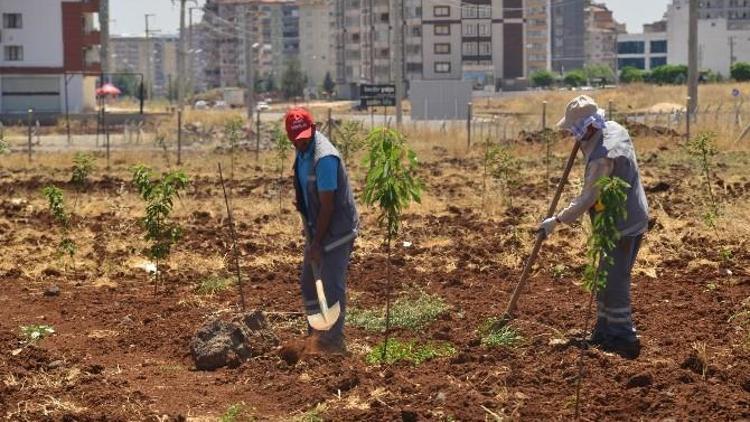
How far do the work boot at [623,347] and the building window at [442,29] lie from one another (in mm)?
95946

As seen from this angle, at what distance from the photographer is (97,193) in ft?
69.8

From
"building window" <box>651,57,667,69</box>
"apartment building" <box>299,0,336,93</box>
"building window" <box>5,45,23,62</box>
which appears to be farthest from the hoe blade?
"apartment building" <box>299,0,336,93</box>

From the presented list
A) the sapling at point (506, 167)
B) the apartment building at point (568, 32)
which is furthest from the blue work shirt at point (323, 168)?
the apartment building at point (568, 32)

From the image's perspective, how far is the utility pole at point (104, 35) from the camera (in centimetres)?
8296

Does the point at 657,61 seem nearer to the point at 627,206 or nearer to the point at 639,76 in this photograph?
the point at 639,76

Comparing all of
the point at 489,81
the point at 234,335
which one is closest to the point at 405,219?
the point at 234,335

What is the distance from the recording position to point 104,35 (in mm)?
90062

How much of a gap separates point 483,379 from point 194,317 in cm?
331

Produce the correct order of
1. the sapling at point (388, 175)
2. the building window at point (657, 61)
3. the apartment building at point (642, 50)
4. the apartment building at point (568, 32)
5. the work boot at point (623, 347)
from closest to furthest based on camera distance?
the work boot at point (623, 347) → the sapling at point (388, 175) → the building window at point (657, 61) → the apartment building at point (642, 50) → the apartment building at point (568, 32)

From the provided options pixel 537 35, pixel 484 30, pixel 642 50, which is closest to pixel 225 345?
pixel 484 30

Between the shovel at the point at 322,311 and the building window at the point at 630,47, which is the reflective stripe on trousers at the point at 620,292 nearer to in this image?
the shovel at the point at 322,311

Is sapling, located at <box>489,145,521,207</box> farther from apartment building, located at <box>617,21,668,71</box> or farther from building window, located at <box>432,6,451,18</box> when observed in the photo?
apartment building, located at <box>617,21,668,71</box>

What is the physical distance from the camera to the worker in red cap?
8.31 meters

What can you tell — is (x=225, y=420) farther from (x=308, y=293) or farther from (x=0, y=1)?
(x=0, y=1)
